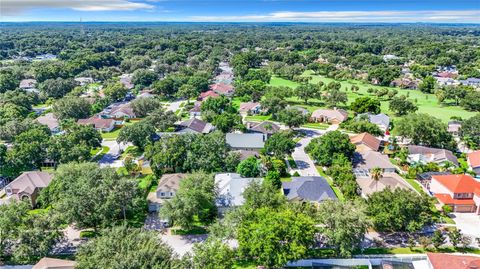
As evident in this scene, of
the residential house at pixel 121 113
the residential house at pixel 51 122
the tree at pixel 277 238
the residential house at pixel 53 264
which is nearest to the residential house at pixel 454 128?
the tree at pixel 277 238

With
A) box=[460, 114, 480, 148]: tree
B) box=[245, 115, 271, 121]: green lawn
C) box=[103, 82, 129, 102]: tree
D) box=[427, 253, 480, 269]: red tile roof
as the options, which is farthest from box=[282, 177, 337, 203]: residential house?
box=[103, 82, 129, 102]: tree

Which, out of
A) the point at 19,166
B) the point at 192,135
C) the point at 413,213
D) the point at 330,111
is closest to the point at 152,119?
the point at 192,135

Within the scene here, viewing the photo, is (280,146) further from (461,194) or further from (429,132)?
(429,132)

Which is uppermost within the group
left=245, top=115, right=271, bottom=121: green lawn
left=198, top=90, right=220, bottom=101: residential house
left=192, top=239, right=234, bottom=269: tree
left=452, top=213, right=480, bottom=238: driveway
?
left=192, top=239, right=234, bottom=269: tree

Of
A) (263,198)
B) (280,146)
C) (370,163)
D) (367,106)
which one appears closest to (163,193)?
(263,198)

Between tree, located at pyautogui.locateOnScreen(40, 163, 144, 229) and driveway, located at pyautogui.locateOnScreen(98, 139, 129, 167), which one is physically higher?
tree, located at pyautogui.locateOnScreen(40, 163, 144, 229)

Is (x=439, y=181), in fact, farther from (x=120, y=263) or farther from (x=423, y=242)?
(x=120, y=263)

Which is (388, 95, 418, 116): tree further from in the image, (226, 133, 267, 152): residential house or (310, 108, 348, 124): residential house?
(226, 133, 267, 152): residential house
